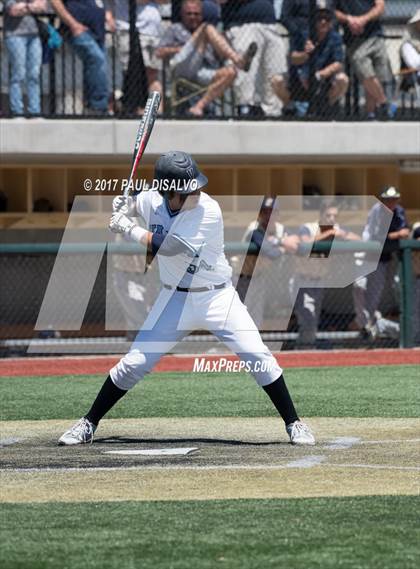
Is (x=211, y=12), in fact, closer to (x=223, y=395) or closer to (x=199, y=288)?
(x=223, y=395)

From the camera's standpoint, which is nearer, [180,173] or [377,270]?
[180,173]

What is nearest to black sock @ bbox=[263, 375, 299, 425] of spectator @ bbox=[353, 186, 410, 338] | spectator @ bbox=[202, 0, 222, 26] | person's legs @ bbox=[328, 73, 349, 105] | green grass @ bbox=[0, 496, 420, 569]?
green grass @ bbox=[0, 496, 420, 569]

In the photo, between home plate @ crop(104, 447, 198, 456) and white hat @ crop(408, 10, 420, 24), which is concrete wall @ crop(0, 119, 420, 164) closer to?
white hat @ crop(408, 10, 420, 24)

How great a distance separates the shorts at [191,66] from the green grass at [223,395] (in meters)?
4.63

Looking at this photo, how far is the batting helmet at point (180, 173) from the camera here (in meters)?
7.90

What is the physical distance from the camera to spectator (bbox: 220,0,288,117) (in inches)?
641

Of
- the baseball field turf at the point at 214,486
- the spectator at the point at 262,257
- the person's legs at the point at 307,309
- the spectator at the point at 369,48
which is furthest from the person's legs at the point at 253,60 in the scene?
the baseball field turf at the point at 214,486

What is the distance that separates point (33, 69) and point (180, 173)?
8.11 meters

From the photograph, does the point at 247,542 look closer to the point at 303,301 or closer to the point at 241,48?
the point at 303,301

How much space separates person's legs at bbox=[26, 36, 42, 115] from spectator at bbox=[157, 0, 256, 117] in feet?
5.50

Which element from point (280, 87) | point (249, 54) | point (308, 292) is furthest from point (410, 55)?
point (308, 292)

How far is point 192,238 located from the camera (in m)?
8.04

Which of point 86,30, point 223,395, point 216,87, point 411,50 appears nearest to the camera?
point 223,395

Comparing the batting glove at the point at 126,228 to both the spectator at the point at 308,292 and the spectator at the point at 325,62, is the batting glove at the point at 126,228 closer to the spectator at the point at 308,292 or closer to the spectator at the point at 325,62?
the spectator at the point at 308,292
